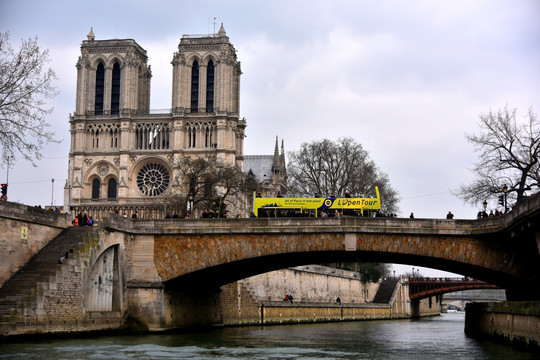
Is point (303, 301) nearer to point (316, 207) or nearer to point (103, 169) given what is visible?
point (316, 207)

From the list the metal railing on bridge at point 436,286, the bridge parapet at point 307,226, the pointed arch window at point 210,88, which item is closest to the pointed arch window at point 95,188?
the pointed arch window at point 210,88

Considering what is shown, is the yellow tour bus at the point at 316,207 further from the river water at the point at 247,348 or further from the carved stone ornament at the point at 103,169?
the carved stone ornament at the point at 103,169

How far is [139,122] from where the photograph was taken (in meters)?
122

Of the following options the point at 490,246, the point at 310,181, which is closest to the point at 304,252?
the point at 490,246

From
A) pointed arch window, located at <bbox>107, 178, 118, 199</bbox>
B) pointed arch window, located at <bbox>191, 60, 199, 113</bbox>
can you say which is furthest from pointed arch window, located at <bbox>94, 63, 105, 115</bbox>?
pointed arch window, located at <bbox>191, 60, 199, 113</bbox>

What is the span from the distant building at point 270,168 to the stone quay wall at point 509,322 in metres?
81.8

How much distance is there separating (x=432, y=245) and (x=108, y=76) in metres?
89.7

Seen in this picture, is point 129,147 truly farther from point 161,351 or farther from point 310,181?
point 161,351

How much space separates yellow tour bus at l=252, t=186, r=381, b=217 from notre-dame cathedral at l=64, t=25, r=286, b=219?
231ft

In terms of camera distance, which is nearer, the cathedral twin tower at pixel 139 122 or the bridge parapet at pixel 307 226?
the bridge parapet at pixel 307 226

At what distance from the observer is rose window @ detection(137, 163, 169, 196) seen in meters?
119

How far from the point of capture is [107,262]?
41438 mm

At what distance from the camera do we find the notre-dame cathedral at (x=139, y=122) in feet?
390

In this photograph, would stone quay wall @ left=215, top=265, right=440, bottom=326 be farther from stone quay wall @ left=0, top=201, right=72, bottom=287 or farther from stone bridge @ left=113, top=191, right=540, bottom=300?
stone quay wall @ left=0, top=201, right=72, bottom=287
